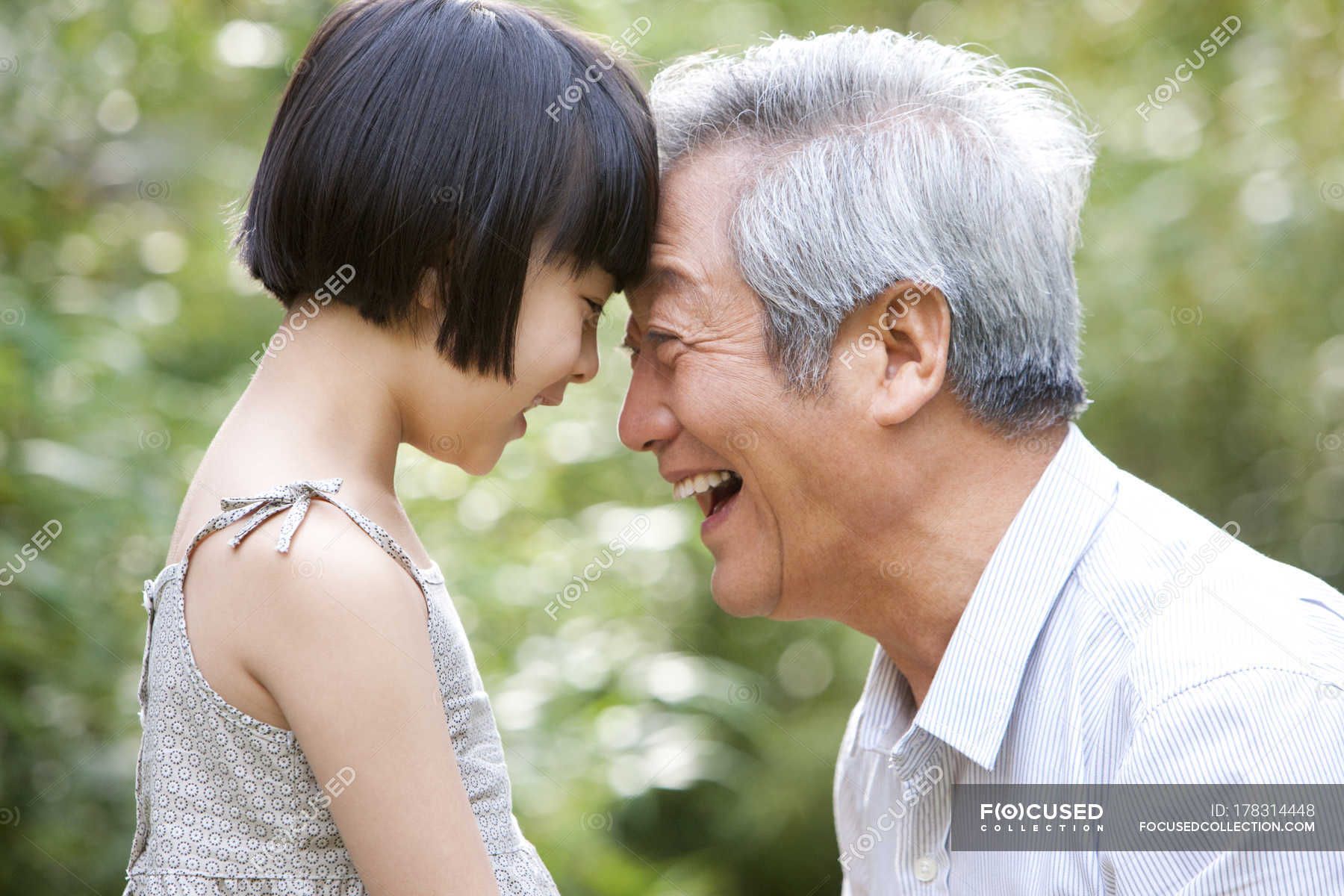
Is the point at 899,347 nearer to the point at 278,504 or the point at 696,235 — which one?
the point at 696,235

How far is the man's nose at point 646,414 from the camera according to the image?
6.77 ft

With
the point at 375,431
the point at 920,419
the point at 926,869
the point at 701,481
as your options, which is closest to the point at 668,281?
the point at 701,481

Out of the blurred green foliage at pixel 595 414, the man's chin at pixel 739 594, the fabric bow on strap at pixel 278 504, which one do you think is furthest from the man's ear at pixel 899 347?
the blurred green foliage at pixel 595 414

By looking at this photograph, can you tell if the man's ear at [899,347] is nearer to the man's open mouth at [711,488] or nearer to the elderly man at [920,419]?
the elderly man at [920,419]

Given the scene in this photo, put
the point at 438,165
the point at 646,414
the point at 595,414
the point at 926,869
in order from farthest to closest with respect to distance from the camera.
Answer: the point at 595,414, the point at 646,414, the point at 926,869, the point at 438,165

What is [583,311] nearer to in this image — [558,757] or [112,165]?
[558,757]

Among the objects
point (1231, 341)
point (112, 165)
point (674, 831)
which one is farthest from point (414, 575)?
point (1231, 341)

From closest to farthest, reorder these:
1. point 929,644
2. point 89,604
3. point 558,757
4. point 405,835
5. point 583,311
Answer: point 405,835
point 583,311
point 929,644
point 89,604
point 558,757

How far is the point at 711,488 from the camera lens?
7.13 ft

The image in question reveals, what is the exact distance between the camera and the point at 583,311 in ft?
5.80

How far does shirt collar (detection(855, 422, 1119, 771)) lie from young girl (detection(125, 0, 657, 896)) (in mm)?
689

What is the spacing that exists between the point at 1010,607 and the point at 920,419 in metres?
0.34

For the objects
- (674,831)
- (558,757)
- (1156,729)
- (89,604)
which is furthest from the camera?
(674,831)

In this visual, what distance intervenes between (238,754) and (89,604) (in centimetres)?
123
